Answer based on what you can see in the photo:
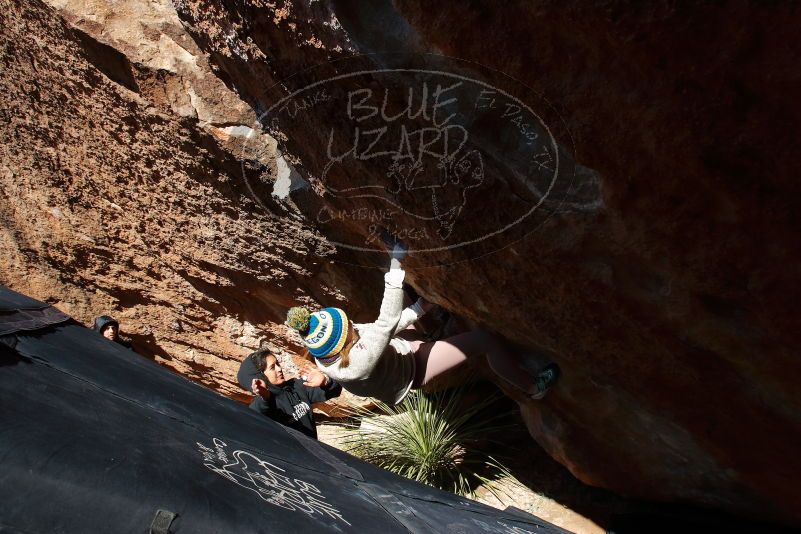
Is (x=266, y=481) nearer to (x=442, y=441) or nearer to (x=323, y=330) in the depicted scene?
(x=323, y=330)

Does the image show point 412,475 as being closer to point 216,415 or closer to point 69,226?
point 216,415

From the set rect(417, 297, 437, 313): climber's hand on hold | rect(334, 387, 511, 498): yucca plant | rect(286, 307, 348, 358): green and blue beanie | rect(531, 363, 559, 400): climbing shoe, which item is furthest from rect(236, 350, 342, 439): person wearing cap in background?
rect(531, 363, 559, 400): climbing shoe

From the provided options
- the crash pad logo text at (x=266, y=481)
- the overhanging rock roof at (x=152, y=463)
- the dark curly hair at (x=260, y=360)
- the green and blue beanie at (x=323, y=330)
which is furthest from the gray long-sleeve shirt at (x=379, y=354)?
the crash pad logo text at (x=266, y=481)

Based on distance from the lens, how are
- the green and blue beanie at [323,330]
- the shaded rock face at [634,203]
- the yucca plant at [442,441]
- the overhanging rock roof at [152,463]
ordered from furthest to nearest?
the yucca plant at [442,441] < the green and blue beanie at [323,330] < the shaded rock face at [634,203] < the overhanging rock roof at [152,463]

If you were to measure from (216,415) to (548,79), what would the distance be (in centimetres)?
174

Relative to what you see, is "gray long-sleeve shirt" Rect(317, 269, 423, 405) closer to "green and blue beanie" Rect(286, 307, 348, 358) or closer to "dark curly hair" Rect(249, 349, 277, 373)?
"green and blue beanie" Rect(286, 307, 348, 358)

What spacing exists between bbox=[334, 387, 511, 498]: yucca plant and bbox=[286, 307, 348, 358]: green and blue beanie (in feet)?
5.64

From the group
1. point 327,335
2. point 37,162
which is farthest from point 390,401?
point 37,162

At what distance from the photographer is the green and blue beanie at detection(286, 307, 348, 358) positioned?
118 inches

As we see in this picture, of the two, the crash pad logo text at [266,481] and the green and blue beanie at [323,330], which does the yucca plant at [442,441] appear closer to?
the green and blue beanie at [323,330]

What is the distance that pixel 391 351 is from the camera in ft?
10.9

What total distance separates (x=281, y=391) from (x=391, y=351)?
0.68 m

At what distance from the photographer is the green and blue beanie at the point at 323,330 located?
9.84 ft

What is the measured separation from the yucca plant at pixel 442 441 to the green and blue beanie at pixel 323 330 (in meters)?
1.72
